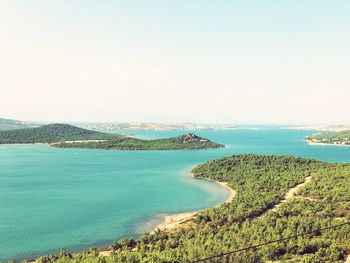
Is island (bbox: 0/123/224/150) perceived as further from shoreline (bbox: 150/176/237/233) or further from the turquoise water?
shoreline (bbox: 150/176/237/233)

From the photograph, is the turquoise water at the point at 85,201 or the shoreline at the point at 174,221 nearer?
the turquoise water at the point at 85,201

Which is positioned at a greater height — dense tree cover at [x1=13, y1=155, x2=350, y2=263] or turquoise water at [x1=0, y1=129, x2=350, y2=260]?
dense tree cover at [x1=13, y1=155, x2=350, y2=263]

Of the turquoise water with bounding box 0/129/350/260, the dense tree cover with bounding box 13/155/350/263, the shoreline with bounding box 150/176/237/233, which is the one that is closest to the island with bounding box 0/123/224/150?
the turquoise water with bounding box 0/129/350/260

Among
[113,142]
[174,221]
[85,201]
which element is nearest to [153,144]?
[113,142]

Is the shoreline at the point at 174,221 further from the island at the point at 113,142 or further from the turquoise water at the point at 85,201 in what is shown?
the island at the point at 113,142

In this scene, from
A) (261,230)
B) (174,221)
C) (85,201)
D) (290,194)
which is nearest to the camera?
(261,230)

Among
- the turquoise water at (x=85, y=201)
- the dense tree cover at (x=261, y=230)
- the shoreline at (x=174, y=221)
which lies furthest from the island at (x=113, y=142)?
the shoreline at (x=174, y=221)

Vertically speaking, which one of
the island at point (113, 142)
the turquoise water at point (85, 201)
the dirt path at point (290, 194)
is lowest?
the turquoise water at point (85, 201)

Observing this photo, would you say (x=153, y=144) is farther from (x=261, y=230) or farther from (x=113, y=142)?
(x=261, y=230)

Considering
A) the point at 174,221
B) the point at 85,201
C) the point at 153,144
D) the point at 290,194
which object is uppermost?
the point at 153,144
